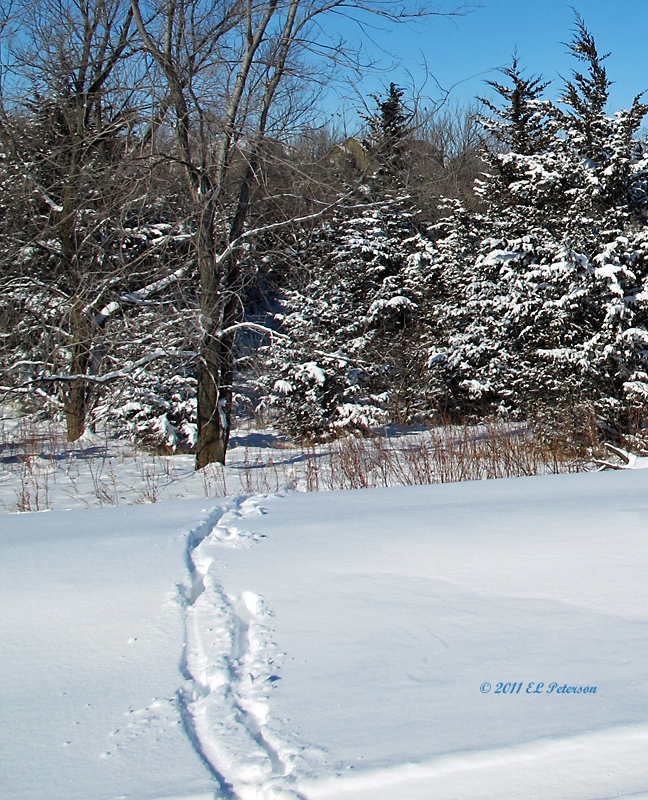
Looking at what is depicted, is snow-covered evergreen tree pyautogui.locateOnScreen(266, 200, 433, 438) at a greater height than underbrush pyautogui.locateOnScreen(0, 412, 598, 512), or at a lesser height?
greater

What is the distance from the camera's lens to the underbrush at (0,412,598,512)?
6.64 m

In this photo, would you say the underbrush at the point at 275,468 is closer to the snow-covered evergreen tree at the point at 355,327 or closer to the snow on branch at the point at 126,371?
the snow on branch at the point at 126,371

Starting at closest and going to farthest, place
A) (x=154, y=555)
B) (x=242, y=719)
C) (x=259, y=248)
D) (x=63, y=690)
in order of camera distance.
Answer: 1. (x=242, y=719)
2. (x=63, y=690)
3. (x=154, y=555)
4. (x=259, y=248)

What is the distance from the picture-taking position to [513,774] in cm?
167

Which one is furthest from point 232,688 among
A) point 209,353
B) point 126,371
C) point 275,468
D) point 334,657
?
point 126,371

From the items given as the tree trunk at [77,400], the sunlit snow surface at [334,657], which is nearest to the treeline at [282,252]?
the tree trunk at [77,400]

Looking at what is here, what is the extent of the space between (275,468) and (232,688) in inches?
249

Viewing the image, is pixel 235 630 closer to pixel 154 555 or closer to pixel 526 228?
pixel 154 555

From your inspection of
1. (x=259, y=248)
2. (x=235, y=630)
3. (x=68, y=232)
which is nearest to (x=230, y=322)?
(x=259, y=248)

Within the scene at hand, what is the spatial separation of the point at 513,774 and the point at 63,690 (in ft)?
4.53

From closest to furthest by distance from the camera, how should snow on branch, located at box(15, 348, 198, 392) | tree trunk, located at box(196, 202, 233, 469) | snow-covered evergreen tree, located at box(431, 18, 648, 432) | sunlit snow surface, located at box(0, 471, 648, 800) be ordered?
sunlit snow surface, located at box(0, 471, 648, 800), tree trunk, located at box(196, 202, 233, 469), snow on branch, located at box(15, 348, 198, 392), snow-covered evergreen tree, located at box(431, 18, 648, 432)

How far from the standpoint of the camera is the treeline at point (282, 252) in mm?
8477

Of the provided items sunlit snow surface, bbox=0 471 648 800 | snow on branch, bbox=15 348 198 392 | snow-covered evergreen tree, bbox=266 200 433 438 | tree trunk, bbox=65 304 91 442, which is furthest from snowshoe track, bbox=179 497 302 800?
tree trunk, bbox=65 304 91 442

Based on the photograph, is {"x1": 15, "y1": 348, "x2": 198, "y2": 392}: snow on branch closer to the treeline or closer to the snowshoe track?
the treeline
